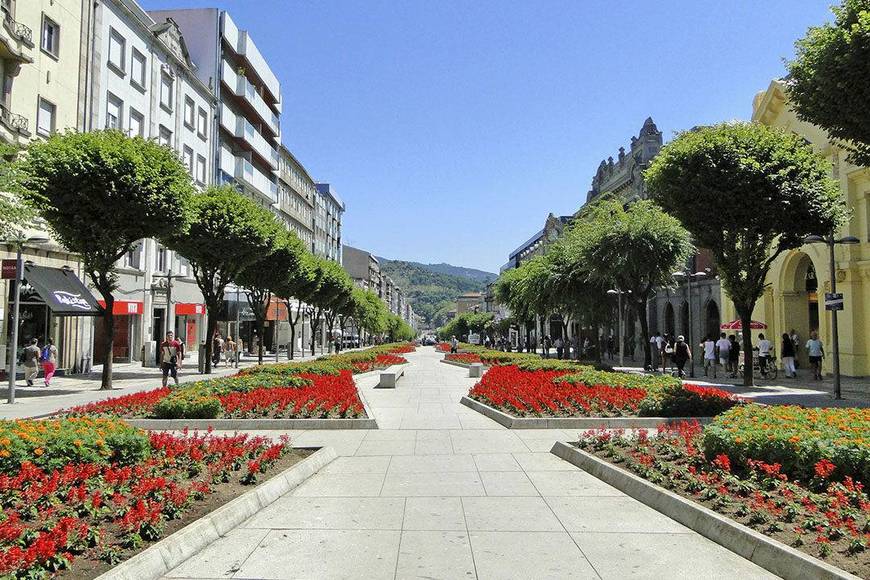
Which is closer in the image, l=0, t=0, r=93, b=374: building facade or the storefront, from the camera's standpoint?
l=0, t=0, r=93, b=374: building facade

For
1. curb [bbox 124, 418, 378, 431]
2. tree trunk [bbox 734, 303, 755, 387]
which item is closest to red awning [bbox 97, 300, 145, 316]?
curb [bbox 124, 418, 378, 431]

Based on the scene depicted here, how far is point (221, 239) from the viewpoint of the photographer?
28.5 m

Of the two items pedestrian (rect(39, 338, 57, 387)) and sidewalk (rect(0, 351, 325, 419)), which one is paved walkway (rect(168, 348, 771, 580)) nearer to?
sidewalk (rect(0, 351, 325, 419))

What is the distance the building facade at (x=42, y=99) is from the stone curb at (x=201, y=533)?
64.8 feet

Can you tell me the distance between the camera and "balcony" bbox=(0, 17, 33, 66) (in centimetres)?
2353

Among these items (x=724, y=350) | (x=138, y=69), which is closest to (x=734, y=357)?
(x=724, y=350)

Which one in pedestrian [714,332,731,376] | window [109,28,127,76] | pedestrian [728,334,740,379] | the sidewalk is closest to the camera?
the sidewalk

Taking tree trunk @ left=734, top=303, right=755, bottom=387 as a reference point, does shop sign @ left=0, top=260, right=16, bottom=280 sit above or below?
above

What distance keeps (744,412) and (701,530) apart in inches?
166

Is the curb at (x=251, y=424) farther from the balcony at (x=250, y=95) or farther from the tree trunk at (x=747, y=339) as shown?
the balcony at (x=250, y=95)

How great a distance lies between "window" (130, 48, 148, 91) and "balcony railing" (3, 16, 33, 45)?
9.54 metres

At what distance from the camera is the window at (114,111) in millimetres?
32375

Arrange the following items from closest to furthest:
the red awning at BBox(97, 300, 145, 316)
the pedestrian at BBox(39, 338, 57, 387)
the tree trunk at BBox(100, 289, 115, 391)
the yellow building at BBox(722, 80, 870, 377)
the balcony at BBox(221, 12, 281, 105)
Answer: the tree trunk at BBox(100, 289, 115, 391) → the pedestrian at BBox(39, 338, 57, 387) → the yellow building at BBox(722, 80, 870, 377) → the red awning at BBox(97, 300, 145, 316) → the balcony at BBox(221, 12, 281, 105)

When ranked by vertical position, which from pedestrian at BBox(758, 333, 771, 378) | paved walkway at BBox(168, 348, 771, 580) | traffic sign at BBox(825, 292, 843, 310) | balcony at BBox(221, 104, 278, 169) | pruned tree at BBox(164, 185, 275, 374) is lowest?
paved walkway at BBox(168, 348, 771, 580)
